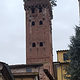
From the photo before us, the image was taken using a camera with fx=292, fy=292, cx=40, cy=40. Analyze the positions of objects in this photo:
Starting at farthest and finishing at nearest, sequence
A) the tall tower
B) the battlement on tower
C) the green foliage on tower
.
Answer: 1. the battlement on tower
2. the tall tower
3. the green foliage on tower

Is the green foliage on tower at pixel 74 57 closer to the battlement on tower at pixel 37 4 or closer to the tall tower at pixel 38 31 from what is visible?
the tall tower at pixel 38 31

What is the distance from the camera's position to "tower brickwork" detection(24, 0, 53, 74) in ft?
166

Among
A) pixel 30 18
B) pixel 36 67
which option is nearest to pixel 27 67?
pixel 36 67

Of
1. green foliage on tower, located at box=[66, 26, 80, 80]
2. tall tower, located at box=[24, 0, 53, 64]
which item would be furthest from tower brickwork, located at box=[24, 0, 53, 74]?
green foliage on tower, located at box=[66, 26, 80, 80]

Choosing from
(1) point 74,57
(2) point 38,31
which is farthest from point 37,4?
(1) point 74,57

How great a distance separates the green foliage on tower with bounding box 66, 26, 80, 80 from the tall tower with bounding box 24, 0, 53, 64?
32.3 meters

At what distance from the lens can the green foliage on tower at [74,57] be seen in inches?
647

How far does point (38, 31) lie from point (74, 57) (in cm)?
3597

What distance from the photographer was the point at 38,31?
173ft

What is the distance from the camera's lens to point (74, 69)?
16.5 metres

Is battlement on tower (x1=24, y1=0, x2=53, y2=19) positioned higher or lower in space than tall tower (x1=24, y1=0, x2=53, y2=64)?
higher

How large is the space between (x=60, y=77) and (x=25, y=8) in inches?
799

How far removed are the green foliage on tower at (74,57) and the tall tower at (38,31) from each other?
106 feet

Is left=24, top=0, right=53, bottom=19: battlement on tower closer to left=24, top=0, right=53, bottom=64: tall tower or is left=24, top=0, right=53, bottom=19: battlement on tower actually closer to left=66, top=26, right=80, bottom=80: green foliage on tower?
left=24, top=0, right=53, bottom=64: tall tower
